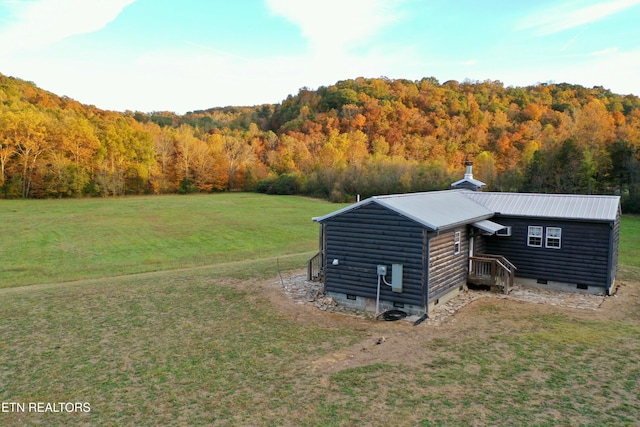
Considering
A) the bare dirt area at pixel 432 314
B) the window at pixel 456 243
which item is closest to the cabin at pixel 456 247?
the window at pixel 456 243

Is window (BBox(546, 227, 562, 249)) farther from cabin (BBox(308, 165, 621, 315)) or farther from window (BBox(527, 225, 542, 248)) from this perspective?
window (BBox(527, 225, 542, 248))

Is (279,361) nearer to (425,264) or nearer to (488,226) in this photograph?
(425,264)

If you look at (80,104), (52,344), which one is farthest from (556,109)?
(80,104)

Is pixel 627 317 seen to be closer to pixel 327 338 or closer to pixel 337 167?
pixel 327 338

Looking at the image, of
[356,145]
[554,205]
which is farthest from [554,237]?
[356,145]

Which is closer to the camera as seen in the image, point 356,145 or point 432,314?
point 432,314

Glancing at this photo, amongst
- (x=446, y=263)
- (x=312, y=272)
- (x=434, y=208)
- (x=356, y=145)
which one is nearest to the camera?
(x=446, y=263)

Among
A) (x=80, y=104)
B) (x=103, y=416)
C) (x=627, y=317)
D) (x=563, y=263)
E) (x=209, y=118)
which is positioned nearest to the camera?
(x=103, y=416)
